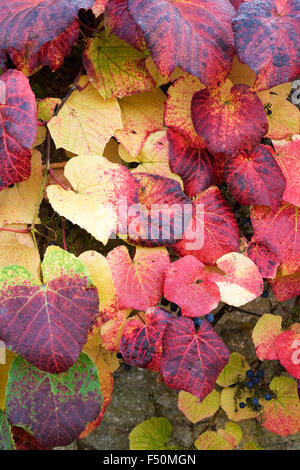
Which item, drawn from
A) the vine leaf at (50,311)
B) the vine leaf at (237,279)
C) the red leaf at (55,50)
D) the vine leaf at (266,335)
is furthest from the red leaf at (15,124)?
the vine leaf at (266,335)

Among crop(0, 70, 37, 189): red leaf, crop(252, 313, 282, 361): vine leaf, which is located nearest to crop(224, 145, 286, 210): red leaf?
crop(252, 313, 282, 361): vine leaf

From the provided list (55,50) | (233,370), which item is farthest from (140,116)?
(233,370)

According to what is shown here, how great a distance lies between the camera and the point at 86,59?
854mm

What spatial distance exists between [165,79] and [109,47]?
0.12m

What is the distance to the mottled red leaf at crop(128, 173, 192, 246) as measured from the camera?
0.81 meters

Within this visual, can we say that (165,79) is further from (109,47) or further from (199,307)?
(199,307)

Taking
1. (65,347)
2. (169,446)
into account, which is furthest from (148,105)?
(169,446)

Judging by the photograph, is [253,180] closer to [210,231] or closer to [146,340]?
[210,231]

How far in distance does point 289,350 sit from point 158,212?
397mm

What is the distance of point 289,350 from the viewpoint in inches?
36.6

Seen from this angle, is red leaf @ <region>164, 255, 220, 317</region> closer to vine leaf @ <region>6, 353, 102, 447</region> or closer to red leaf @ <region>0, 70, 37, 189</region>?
vine leaf @ <region>6, 353, 102, 447</region>

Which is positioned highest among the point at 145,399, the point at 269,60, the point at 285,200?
the point at 269,60

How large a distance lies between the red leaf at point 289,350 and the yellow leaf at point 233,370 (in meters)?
0.19

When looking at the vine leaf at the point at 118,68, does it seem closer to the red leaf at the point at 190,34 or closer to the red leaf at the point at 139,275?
the red leaf at the point at 190,34
